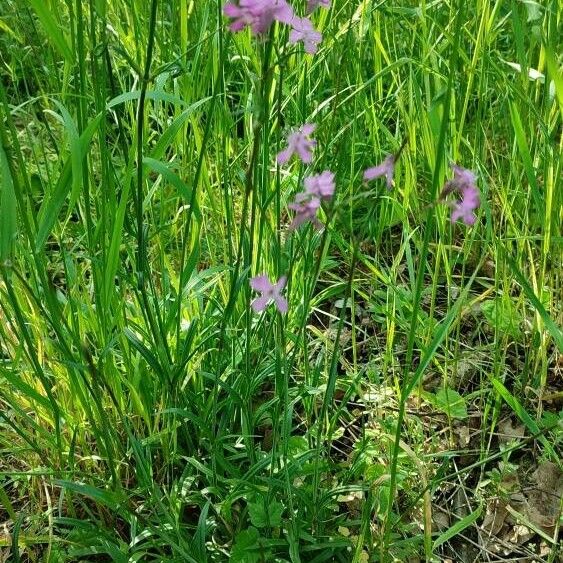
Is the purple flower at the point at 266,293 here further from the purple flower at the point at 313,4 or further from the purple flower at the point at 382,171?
the purple flower at the point at 313,4

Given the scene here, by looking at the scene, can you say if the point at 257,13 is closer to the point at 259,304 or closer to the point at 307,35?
the point at 307,35

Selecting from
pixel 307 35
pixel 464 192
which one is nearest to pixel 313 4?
pixel 307 35

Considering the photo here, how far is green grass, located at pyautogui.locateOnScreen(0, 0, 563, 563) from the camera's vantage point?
89 centimetres

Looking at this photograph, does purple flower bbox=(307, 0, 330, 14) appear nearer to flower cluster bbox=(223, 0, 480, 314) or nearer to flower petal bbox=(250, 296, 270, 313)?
flower cluster bbox=(223, 0, 480, 314)

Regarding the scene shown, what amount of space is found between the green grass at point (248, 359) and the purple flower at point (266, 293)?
0.09 metres

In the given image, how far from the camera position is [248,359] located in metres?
0.93

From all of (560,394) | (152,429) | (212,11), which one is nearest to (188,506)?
(152,429)

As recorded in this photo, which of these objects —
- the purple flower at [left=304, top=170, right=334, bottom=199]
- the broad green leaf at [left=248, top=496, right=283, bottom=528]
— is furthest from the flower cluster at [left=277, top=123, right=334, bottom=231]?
the broad green leaf at [left=248, top=496, right=283, bottom=528]

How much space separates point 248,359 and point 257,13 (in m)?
0.47

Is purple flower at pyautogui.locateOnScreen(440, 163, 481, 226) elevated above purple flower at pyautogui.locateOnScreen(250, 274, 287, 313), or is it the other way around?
purple flower at pyautogui.locateOnScreen(440, 163, 481, 226)

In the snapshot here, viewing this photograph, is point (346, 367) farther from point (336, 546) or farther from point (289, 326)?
point (336, 546)

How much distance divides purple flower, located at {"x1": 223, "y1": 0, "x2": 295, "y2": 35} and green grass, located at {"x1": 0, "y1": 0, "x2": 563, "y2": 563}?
0.51ft

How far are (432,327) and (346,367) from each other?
16cm

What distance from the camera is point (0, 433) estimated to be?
1073 mm
